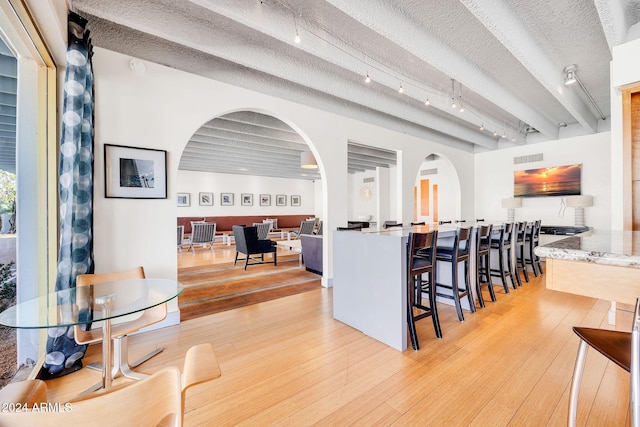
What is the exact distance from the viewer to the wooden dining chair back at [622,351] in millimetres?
845

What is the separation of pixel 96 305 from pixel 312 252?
12.2 feet

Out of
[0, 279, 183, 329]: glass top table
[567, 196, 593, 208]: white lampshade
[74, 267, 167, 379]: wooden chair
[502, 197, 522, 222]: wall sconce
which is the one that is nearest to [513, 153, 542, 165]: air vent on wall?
[502, 197, 522, 222]: wall sconce

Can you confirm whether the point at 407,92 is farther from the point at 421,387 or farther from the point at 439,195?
the point at 439,195

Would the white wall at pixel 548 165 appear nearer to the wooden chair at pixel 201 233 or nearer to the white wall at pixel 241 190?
the white wall at pixel 241 190

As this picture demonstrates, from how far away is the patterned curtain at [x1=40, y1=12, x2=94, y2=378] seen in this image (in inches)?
77.4

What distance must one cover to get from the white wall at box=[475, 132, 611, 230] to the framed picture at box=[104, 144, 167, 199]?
297 inches

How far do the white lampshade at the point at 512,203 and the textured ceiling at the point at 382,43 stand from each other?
2341 mm

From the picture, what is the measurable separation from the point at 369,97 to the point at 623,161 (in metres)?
2.92

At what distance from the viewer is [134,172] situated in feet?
8.69

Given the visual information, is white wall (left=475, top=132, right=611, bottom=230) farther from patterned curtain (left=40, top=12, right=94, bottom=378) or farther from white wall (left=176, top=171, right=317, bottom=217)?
patterned curtain (left=40, top=12, right=94, bottom=378)

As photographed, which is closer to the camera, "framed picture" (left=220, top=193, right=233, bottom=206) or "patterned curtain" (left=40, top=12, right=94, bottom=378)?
"patterned curtain" (left=40, top=12, right=94, bottom=378)

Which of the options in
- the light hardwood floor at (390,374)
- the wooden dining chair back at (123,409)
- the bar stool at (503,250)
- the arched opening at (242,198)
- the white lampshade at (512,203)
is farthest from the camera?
the white lampshade at (512,203)

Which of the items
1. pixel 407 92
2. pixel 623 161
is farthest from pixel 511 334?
pixel 407 92

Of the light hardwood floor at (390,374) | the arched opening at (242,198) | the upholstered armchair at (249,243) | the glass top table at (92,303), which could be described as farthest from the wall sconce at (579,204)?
the glass top table at (92,303)
